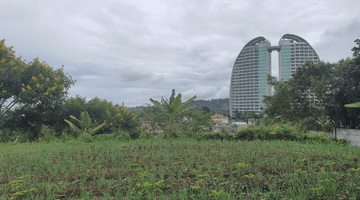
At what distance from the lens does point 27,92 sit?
8.98 meters

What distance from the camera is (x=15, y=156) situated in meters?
4.88

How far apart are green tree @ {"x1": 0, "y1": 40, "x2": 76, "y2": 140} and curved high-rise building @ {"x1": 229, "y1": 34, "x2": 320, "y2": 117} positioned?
238 feet

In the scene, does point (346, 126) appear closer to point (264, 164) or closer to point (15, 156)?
point (264, 164)

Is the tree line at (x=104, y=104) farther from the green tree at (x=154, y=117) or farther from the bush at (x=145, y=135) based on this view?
the bush at (x=145, y=135)

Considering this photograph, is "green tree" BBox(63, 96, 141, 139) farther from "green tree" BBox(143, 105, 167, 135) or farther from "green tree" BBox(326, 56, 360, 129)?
"green tree" BBox(326, 56, 360, 129)

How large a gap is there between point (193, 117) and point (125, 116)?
176 inches

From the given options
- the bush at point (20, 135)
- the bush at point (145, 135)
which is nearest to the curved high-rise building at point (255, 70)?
the bush at point (145, 135)

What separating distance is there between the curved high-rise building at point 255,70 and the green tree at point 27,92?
72.6m

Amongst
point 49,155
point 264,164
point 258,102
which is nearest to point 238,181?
point 264,164

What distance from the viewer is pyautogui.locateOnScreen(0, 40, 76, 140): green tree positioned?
30.0ft

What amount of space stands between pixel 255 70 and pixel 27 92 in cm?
8105

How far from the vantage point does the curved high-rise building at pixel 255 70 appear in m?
71.9

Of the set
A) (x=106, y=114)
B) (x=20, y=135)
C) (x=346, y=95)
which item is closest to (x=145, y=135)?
(x=106, y=114)

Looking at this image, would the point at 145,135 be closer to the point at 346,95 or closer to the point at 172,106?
the point at 172,106
